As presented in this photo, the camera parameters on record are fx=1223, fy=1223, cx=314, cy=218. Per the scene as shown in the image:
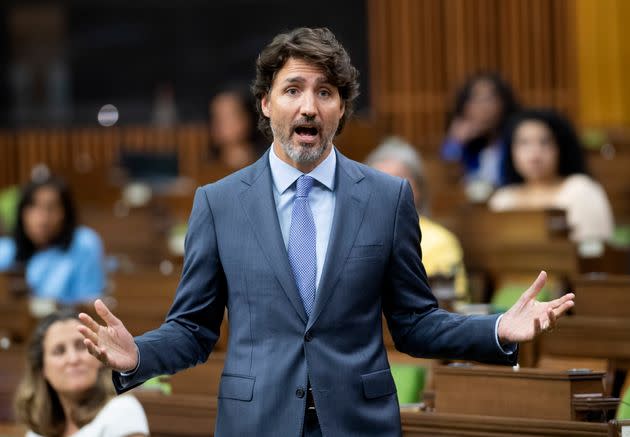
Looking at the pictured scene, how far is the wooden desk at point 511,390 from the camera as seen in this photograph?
241cm

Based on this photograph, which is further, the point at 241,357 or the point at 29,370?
the point at 29,370

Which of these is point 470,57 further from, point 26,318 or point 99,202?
point 26,318

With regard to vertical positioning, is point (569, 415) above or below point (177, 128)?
below

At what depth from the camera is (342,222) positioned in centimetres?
191

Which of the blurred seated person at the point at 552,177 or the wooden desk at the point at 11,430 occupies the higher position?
the blurred seated person at the point at 552,177

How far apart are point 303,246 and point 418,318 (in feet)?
0.74

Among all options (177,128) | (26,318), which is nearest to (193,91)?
(177,128)

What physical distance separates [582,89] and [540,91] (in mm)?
270

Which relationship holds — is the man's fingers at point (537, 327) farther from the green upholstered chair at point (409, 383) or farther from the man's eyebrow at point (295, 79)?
the green upholstered chair at point (409, 383)

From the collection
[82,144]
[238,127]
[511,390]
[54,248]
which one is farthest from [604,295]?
[82,144]

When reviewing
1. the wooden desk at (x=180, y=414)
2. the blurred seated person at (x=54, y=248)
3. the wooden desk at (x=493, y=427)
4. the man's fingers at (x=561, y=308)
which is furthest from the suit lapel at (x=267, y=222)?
the blurred seated person at (x=54, y=248)

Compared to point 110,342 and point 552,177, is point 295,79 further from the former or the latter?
point 552,177

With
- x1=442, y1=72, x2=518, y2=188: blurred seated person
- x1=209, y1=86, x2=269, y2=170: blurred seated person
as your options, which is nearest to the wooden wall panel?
x1=209, y1=86, x2=269, y2=170: blurred seated person

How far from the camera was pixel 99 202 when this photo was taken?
7.06 metres
